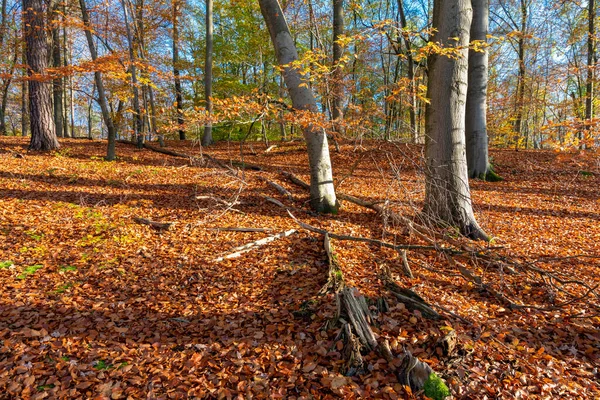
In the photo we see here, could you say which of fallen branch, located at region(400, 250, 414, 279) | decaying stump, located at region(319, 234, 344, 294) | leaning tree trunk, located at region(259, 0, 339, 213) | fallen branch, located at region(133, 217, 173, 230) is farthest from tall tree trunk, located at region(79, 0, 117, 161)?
fallen branch, located at region(400, 250, 414, 279)

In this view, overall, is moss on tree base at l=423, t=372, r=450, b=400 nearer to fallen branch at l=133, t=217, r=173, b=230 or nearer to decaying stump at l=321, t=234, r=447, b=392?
decaying stump at l=321, t=234, r=447, b=392

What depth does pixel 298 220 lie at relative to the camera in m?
6.27

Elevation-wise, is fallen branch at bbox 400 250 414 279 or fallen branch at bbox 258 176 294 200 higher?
fallen branch at bbox 258 176 294 200

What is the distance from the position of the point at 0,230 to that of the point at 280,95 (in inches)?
631

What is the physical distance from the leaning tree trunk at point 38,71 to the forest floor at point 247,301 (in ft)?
12.0

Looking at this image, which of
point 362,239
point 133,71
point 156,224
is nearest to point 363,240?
point 362,239

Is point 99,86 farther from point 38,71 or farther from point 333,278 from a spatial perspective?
point 333,278

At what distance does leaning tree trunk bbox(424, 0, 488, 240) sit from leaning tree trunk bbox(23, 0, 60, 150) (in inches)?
436

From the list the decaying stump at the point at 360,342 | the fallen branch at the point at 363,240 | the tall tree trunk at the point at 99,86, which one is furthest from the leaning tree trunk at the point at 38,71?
the decaying stump at the point at 360,342

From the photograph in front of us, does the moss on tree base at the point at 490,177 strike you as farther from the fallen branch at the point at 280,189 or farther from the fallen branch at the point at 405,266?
the fallen branch at the point at 405,266

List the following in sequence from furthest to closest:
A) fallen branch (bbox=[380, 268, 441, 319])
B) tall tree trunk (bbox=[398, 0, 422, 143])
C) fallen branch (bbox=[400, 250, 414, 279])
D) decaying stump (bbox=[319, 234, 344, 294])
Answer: tall tree trunk (bbox=[398, 0, 422, 143]), fallen branch (bbox=[400, 250, 414, 279]), decaying stump (bbox=[319, 234, 344, 294]), fallen branch (bbox=[380, 268, 441, 319])

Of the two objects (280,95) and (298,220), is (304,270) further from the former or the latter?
(280,95)

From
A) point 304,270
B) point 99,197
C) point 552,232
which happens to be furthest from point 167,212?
point 552,232

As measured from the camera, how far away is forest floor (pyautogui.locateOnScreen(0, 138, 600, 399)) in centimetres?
275
